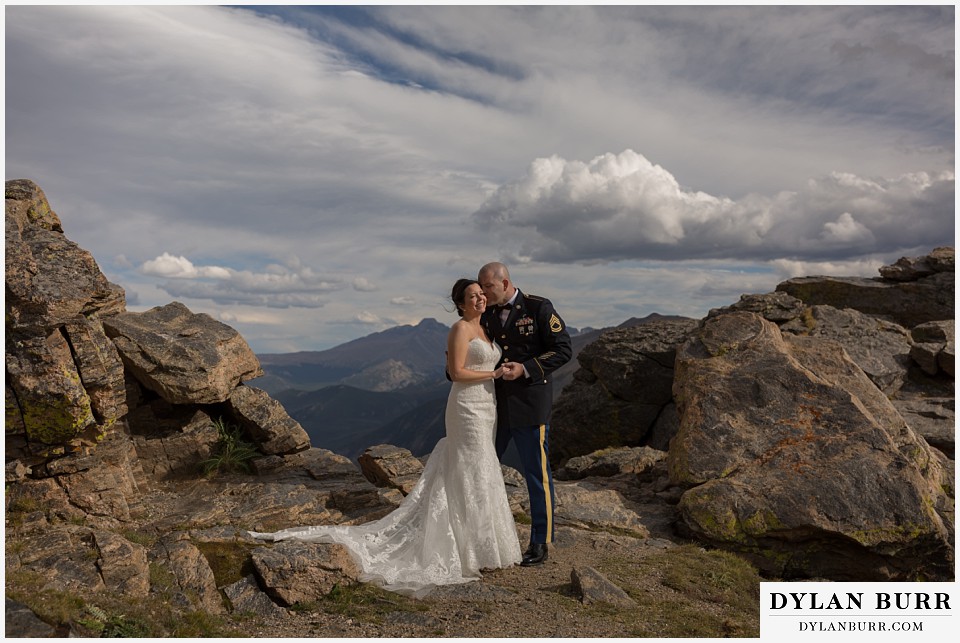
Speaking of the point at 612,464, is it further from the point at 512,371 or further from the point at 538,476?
the point at 512,371

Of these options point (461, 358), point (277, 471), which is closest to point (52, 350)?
point (277, 471)

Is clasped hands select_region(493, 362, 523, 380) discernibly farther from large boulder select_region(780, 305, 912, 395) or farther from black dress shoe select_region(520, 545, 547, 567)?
large boulder select_region(780, 305, 912, 395)

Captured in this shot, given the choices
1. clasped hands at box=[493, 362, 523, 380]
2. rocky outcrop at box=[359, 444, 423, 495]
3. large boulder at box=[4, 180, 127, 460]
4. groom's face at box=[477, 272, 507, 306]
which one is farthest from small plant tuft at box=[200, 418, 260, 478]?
groom's face at box=[477, 272, 507, 306]

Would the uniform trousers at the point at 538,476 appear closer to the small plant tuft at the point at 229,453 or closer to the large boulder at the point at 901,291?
the small plant tuft at the point at 229,453

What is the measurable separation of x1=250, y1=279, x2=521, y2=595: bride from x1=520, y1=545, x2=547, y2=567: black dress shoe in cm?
18

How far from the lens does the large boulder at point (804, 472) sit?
13.2m

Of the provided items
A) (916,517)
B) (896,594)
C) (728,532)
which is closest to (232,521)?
(728,532)

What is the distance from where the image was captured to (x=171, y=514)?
546 inches

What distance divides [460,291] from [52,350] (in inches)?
300

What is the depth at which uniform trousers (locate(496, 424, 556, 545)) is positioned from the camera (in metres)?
11.8

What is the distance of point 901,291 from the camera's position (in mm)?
29750

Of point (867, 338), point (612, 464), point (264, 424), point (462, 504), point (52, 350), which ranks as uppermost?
point (867, 338)

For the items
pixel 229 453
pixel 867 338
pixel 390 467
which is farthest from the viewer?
pixel 867 338

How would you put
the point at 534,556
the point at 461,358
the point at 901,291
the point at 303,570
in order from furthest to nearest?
the point at 901,291, the point at 534,556, the point at 461,358, the point at 303,570
